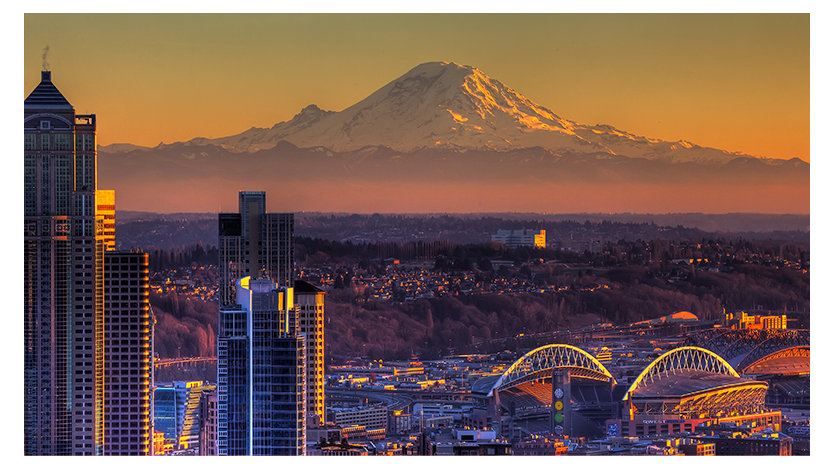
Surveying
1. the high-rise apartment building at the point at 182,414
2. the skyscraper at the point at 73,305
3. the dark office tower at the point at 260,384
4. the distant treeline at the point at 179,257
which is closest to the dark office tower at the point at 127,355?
the skyscraper at the point at 73,305

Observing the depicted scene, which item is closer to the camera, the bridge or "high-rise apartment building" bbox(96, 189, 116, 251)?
"high-rise apartment building" bbox(96, 189, 116, 251)

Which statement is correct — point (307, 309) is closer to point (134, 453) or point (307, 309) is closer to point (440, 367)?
point (134, 453)

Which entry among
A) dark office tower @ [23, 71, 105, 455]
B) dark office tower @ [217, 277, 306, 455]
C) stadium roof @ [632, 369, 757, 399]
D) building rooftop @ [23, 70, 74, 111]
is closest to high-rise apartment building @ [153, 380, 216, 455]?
dark office tower @ [23, 71, 105, 455]

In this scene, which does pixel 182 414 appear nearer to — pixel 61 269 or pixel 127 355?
pixel 127 355

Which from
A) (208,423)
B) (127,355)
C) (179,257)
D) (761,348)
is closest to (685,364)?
(761,348)

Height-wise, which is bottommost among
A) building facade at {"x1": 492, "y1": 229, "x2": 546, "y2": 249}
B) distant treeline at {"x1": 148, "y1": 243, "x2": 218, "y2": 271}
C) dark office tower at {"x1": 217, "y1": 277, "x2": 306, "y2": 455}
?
dark office tower at {"x1": 217, "y1": 277, "x2": 306, "y2": 455}

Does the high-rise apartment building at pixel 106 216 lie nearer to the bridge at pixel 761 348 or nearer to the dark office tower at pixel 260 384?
the dark office tower at pixel 260 384

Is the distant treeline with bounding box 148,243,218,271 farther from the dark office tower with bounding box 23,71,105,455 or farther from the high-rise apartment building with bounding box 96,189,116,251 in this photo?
the dark office tower with bounding box 23,71,105,455
